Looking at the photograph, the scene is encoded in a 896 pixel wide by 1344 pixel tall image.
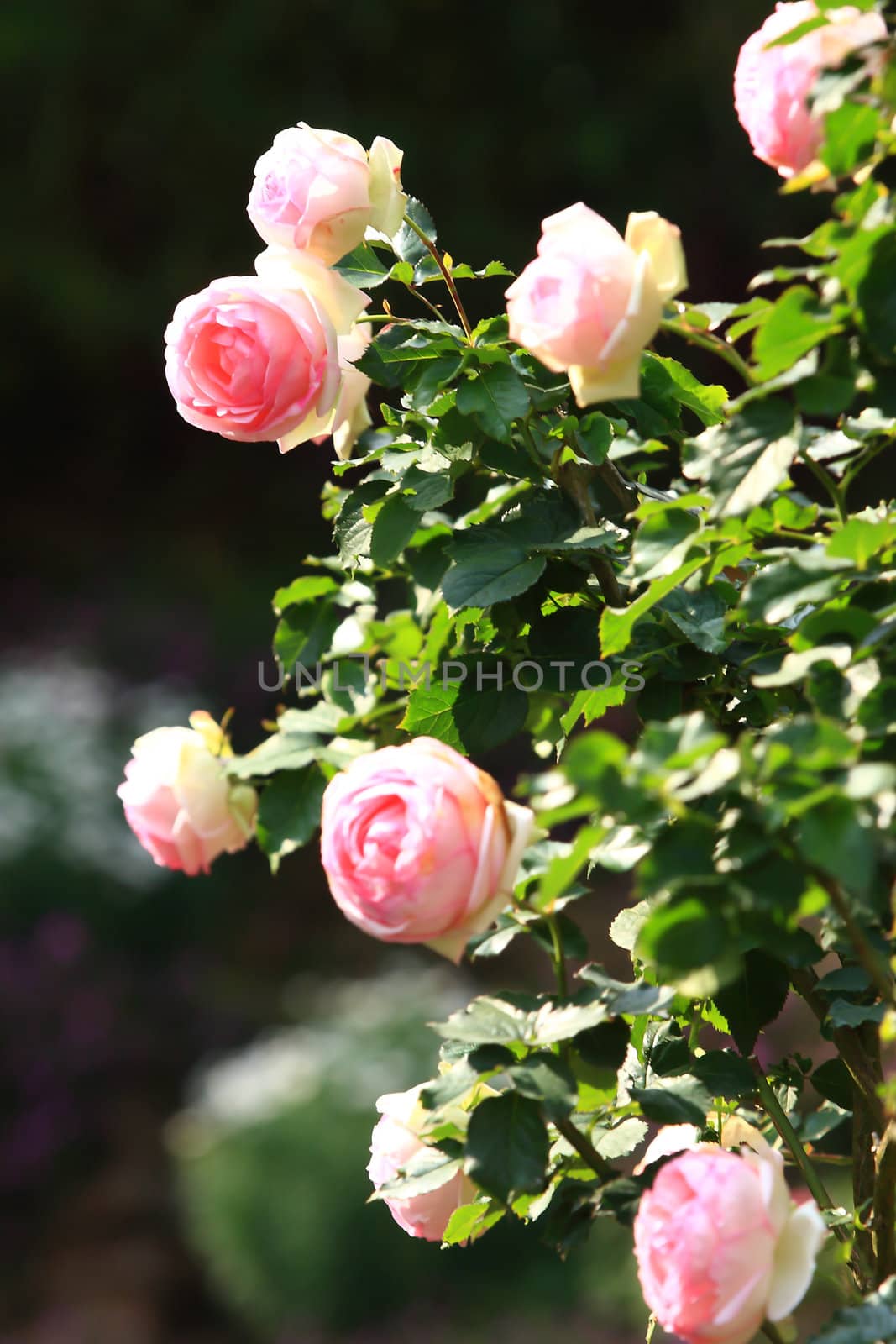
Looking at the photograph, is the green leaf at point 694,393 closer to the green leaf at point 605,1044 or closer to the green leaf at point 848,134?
the green leaf at point 848,134

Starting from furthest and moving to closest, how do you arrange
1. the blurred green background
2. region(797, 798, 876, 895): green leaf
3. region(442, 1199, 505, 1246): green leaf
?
the blurred green background → region(442, 1199, 505, 1246): green leaf → region(797, 798, 876, 895): green leaf

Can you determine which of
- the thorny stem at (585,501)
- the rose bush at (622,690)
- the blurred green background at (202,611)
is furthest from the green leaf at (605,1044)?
the blurred green background at (202,611)

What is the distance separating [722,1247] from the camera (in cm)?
50

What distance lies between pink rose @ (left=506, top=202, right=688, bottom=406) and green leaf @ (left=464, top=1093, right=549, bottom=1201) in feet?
0.92

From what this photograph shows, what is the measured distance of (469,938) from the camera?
55 centimetres

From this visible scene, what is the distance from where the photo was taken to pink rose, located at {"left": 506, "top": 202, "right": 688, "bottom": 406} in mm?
530

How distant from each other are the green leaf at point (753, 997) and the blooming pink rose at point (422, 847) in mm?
177

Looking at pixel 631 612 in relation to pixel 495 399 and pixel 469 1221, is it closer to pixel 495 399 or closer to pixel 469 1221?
pixel 495 399

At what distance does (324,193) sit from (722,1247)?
1.51 feet

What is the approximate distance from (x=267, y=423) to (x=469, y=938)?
0.79 feet

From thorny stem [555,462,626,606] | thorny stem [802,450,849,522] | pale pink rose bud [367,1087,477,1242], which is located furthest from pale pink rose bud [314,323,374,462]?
pale pink rose bud [367,1087,477,1242]

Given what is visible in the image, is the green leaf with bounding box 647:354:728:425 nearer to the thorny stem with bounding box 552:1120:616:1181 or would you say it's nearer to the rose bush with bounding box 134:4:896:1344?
the rose bush with bounding box 134:4:896:1344

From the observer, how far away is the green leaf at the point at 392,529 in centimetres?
65

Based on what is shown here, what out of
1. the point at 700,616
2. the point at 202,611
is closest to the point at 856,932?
the point at 700,616
